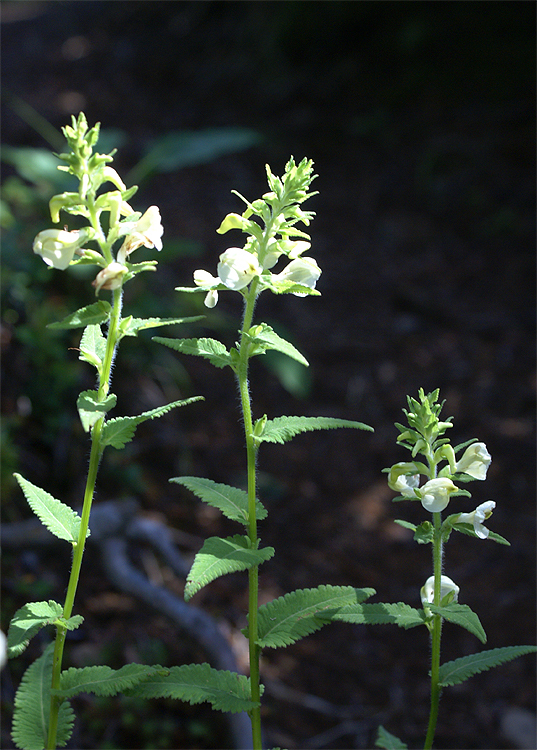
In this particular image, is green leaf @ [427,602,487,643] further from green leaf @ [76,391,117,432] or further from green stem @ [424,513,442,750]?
green leaf @ [76,391,117,432]

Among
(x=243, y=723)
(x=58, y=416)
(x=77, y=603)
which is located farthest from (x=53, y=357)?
(x=243, y=723)

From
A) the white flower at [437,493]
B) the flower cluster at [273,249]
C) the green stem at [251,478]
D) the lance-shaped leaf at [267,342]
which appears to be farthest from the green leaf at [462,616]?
the flower cluster at [273,249]

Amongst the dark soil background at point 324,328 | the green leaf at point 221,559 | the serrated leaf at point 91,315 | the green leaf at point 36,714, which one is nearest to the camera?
the green leaf at point 221,559

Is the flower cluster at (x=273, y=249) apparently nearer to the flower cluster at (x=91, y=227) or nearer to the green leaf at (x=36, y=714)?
the flower cluster at (x=91, y=227)

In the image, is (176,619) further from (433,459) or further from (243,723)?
(433,459)

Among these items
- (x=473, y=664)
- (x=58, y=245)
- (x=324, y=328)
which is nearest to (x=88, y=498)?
(x=58, y=245)

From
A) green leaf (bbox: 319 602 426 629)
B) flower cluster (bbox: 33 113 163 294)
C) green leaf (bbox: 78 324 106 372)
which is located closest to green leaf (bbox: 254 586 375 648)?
green leaf (bbox: 319 602 426 629)
